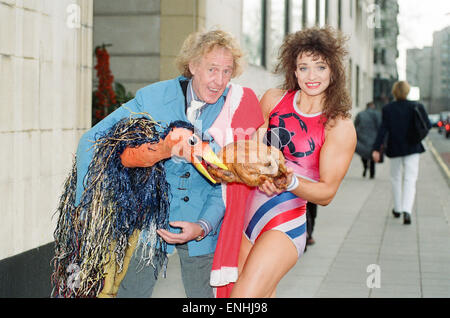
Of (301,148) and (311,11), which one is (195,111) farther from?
(311,11)

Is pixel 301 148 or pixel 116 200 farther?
pixel 301 148

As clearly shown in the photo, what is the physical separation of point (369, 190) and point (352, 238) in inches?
240

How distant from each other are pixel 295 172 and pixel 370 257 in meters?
4.99

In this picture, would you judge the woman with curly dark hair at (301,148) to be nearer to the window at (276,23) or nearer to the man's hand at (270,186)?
the man's hand at (270,186)

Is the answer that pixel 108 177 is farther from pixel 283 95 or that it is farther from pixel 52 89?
pixel 52 89

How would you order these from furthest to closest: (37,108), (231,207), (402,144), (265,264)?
(402,144), (37,108), (231,207), (265,264)

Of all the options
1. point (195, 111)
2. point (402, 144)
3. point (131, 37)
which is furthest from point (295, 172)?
point (402, 144)

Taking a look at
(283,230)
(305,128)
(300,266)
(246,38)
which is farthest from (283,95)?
(246,38)

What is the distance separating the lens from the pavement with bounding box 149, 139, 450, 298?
21.3ft

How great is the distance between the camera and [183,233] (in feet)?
10.3

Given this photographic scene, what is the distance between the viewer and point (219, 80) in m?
3.21

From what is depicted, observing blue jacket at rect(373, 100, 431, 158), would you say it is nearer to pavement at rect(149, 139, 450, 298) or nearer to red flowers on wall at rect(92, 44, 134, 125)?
pavement at rect(149, 139, 450, 298)

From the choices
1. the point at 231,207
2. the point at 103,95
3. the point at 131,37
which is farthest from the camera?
the point at 131,37

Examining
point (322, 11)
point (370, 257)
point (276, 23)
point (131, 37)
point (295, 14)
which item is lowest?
point (370, 257)
